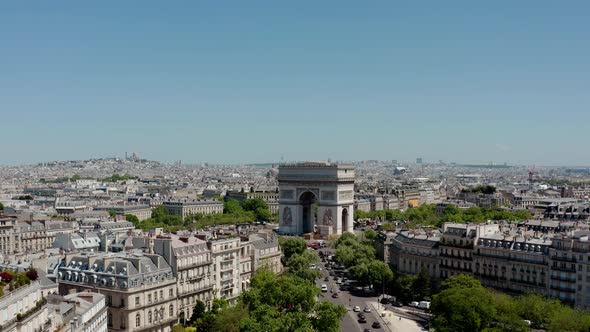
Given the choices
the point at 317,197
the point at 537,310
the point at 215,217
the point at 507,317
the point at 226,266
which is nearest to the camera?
the point at 507,317

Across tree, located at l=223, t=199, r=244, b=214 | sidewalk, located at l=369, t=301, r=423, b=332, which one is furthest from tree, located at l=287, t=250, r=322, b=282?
tree, located at l=223, t=199, r=244, b=214

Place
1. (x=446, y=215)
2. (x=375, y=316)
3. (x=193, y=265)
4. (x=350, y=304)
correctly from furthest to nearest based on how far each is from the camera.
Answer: (x=446, y=215), (x=350, y=304), (x=375, y=316), (x=193, y=265)

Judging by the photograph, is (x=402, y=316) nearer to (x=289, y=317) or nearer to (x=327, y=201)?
(x=289, y=317)

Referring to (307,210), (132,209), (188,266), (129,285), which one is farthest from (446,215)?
(129,285)

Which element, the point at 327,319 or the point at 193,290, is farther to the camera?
the point at 193,290

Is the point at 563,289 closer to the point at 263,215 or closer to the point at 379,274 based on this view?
the point at 379,274

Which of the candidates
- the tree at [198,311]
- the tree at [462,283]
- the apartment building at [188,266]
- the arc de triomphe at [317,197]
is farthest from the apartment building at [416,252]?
the arc de triomphe at [317,197]

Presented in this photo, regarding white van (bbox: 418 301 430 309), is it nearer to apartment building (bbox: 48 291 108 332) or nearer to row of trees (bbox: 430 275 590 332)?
row of trees (bbox: 430 275 590 332)

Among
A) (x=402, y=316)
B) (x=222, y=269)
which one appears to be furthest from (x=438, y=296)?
(x=222, y=269)
